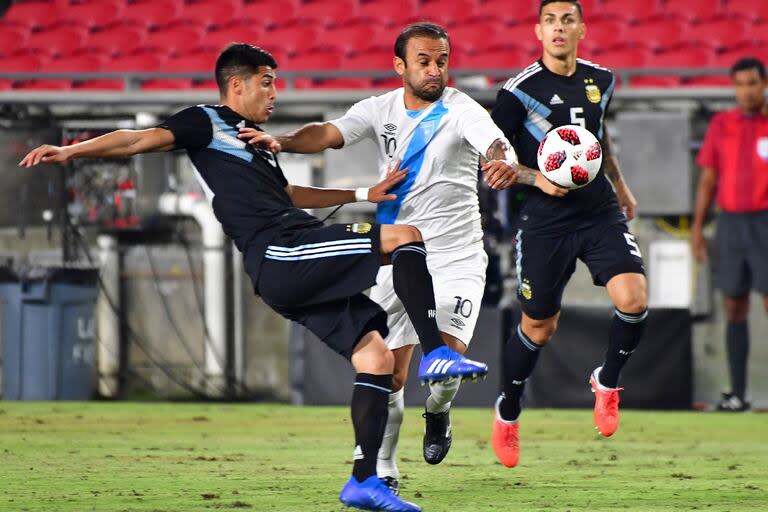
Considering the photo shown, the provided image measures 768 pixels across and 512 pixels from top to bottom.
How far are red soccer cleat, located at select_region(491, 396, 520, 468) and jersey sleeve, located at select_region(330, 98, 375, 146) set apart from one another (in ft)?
5.72

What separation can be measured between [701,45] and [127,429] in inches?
283

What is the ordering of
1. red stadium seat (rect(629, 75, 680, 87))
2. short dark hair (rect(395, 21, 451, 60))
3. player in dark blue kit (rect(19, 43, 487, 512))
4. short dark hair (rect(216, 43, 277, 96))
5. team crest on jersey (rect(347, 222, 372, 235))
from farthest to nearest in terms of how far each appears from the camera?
red stadium seat (rect(629, 75, 680, 87)), short dark hair (rect(395, 21, 451, 60)), short dark hair (rect(216, 43, 277, 96)), team crest on jersey (rect(347, 222, 372, 235)), player in dark blue kit (rect(19, 43, 487, 512))

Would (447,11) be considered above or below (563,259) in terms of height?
above

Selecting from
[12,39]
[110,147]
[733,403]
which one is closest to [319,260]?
[110,147]

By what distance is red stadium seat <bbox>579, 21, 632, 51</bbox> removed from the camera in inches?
517

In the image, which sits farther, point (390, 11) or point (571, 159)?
point (390, 11)

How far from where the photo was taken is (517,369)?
6949 mm

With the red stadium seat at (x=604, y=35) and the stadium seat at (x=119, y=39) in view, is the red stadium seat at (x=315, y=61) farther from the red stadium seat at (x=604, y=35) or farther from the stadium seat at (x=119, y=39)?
the red stadium seat at (x=604, y=35)

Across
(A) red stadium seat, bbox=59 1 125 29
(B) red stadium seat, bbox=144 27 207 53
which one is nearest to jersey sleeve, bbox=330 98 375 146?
(B) red stadium seat, bbox=144 27 207 53

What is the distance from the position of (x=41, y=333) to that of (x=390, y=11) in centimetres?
530

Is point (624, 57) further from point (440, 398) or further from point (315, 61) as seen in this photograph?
point (440, 398)

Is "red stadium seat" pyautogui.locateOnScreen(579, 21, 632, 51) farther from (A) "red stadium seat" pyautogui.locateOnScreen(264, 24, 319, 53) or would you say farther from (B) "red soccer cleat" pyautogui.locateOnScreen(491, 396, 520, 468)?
(B) "red soccer cleat" pyautogui.locateOnScreen(491, 396, 520, 468)

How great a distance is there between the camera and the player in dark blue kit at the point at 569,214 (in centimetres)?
649

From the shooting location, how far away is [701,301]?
36.0 ft
